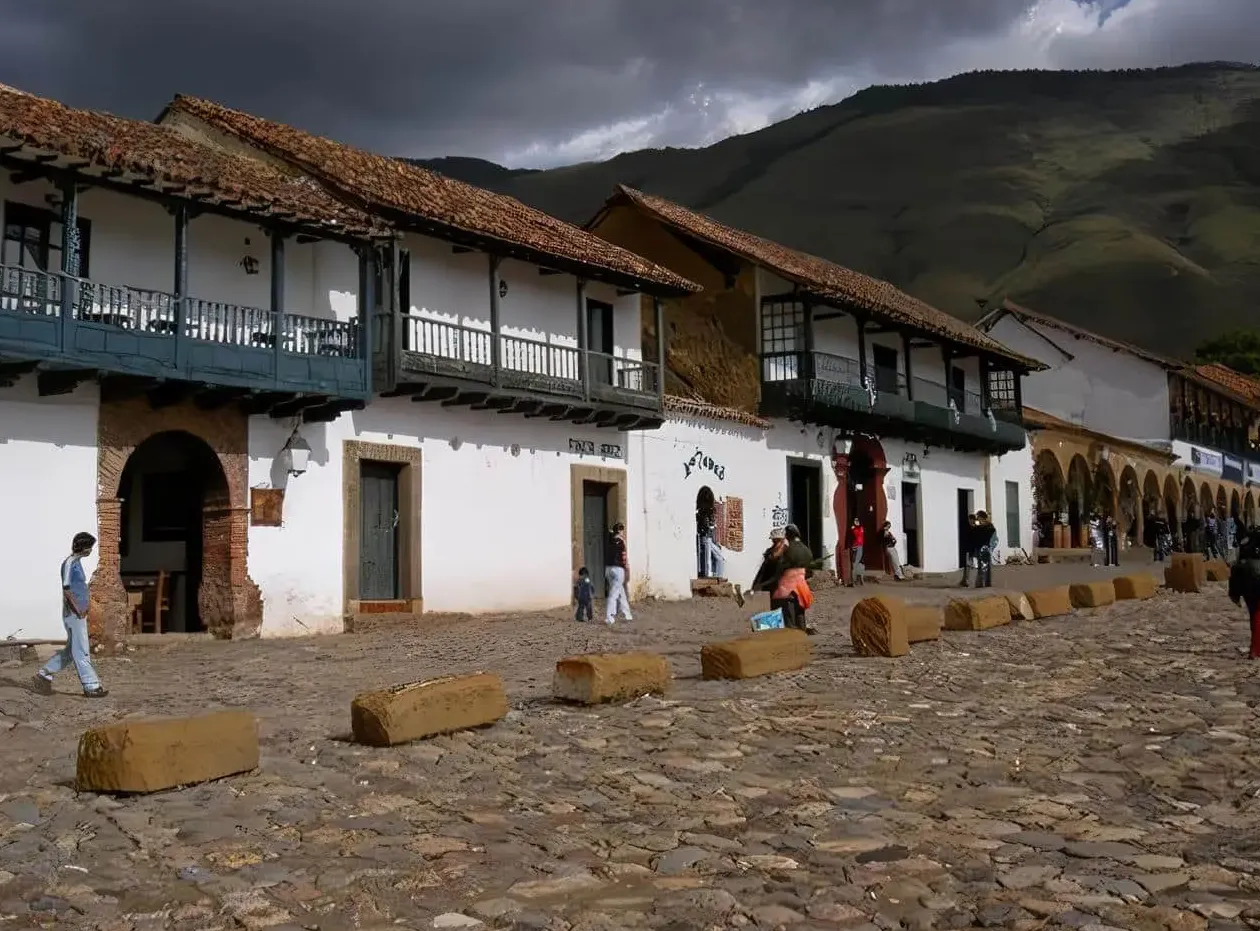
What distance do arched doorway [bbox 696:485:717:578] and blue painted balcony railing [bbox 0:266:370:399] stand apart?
8613 millimetres

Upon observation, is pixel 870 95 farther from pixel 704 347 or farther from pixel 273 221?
pixel 273 221

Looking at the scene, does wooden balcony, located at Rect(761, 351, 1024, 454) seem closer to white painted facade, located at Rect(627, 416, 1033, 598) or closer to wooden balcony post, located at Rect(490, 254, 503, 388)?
white painted facade, located at Rect(627, 416, 1033, 598)

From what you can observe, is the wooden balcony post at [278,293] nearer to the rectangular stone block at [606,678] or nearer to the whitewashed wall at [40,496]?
the whitewashed wall at [40,496]

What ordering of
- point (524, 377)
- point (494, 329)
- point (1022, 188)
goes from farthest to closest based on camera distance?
point (1022, 188), point (524, 377), point (494, 329)

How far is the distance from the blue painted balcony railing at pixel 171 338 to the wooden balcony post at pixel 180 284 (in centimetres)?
2

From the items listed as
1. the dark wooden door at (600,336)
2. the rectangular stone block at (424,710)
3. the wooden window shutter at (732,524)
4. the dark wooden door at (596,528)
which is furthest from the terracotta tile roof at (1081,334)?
the rectangular stone block at (424,710)

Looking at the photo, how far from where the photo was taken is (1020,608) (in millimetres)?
16172

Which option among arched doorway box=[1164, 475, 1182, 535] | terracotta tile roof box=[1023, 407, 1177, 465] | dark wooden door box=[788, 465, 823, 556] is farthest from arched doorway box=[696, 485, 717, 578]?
arched doorway box=[1164, 475, 1182, 535]

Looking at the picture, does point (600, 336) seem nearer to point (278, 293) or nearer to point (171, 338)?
point (278, 293)

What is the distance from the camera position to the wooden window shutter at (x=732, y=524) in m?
24.1

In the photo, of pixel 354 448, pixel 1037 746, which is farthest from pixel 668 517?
pixel 1037 746

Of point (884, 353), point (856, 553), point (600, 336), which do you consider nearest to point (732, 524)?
point (856, 553)

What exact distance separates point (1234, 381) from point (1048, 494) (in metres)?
17.4

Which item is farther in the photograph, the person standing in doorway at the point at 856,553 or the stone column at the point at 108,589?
the person standing in doorway at the point at 856,553
